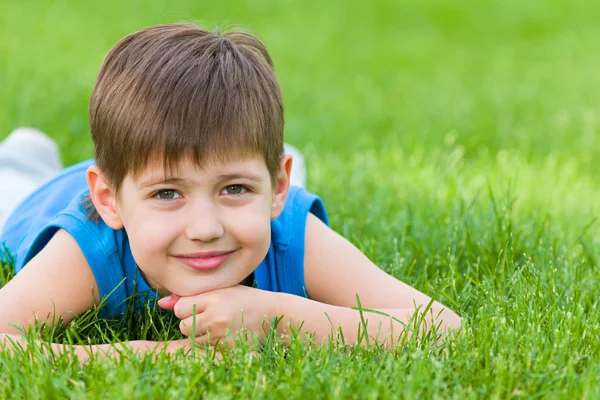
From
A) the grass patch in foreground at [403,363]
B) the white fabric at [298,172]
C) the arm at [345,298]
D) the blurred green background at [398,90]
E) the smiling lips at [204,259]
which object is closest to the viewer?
the grass patch in foreground at [403,363]

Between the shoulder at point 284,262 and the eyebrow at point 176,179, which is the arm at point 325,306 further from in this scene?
the eyebrow at point 176,179

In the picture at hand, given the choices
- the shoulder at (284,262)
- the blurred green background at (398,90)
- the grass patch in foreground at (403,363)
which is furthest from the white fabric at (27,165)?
the grass patch in foreground at (403,363)

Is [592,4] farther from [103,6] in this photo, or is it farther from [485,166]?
[485,166]

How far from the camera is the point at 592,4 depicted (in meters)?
11.5

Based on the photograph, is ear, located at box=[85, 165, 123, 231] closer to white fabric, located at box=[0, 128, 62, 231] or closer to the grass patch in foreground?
the grass patch in foreground

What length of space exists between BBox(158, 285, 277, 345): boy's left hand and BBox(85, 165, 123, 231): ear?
30 centimetres

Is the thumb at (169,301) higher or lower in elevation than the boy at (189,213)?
lower

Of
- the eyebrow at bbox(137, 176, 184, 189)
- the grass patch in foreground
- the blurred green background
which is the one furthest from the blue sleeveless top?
the blurred green background

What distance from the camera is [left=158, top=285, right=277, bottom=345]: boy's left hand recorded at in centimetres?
240

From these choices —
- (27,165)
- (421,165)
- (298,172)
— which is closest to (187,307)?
(298,172)

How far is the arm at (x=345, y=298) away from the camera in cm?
253

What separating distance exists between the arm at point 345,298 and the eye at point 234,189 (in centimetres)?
36

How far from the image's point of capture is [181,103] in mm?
2357

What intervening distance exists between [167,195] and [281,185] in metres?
0.43
